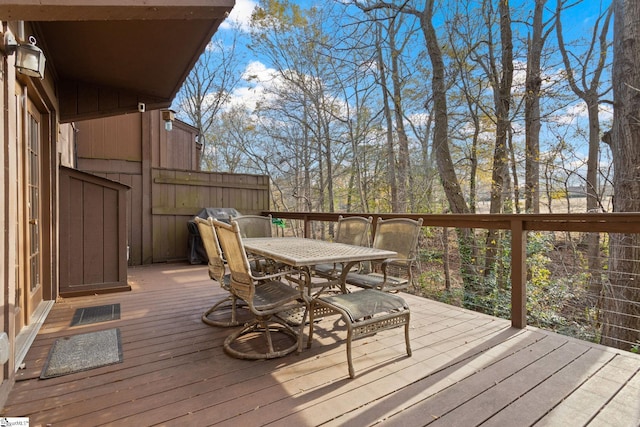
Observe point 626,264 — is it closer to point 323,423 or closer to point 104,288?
point 323,423

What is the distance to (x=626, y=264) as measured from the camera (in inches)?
157

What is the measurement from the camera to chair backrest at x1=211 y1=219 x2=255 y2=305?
2209 millimetres

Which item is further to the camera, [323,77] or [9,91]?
[323,77]

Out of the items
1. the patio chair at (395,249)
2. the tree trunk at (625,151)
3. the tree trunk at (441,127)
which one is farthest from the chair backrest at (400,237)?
the tree trunk at (441,127)

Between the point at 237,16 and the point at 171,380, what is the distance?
11496 millimetres

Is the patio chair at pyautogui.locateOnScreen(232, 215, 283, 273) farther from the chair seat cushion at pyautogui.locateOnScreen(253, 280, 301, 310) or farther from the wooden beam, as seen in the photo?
the wooden beam

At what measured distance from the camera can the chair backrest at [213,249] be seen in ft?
8.61

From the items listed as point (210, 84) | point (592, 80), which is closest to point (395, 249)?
point (592, 80)

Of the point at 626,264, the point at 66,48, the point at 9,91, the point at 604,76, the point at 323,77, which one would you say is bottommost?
the point at 626,264

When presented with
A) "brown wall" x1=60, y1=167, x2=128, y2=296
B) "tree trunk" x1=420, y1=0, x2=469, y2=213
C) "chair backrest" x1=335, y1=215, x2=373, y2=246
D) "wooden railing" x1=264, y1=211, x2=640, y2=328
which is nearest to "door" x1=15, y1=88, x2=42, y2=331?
"brown wall" x1=60, y1=167, x2=128, y2=296

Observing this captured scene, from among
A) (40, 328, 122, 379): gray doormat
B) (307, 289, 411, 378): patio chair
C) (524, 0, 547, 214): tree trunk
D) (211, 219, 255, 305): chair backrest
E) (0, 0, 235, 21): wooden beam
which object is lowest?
(40, 328, 122, 379): gray doormat

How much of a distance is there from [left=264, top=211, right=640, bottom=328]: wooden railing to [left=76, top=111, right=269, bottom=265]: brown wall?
14.6ft

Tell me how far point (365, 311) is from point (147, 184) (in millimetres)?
5250

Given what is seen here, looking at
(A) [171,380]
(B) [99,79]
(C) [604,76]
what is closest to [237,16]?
(B) [99,79]
